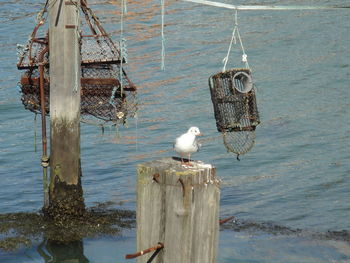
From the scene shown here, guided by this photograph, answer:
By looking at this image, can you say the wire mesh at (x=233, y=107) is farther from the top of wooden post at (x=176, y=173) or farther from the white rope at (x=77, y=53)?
the top of wooden post at (x=176, y=173)

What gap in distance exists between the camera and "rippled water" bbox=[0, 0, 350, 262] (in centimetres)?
1075

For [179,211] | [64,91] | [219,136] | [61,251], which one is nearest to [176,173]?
[179,211]

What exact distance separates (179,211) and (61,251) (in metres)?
4.68

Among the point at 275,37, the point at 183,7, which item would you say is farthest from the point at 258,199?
the point at 183,7

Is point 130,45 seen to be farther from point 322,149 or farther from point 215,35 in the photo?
point 322,149

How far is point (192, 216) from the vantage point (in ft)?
16.2

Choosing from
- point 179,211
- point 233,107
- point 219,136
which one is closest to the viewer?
point 179,211

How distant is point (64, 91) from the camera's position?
9.29 m

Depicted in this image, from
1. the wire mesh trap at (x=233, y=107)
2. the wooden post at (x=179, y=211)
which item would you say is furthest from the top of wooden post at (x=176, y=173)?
the wire mesh trap at (x=233, y=107)

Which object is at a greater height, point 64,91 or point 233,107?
point 64,91

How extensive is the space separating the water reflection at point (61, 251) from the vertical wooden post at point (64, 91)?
2.12 feet

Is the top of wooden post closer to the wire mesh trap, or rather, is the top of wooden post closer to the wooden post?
the wooden post

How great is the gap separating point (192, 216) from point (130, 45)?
63.8 feet

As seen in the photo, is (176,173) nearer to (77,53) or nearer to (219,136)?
(77,53)
